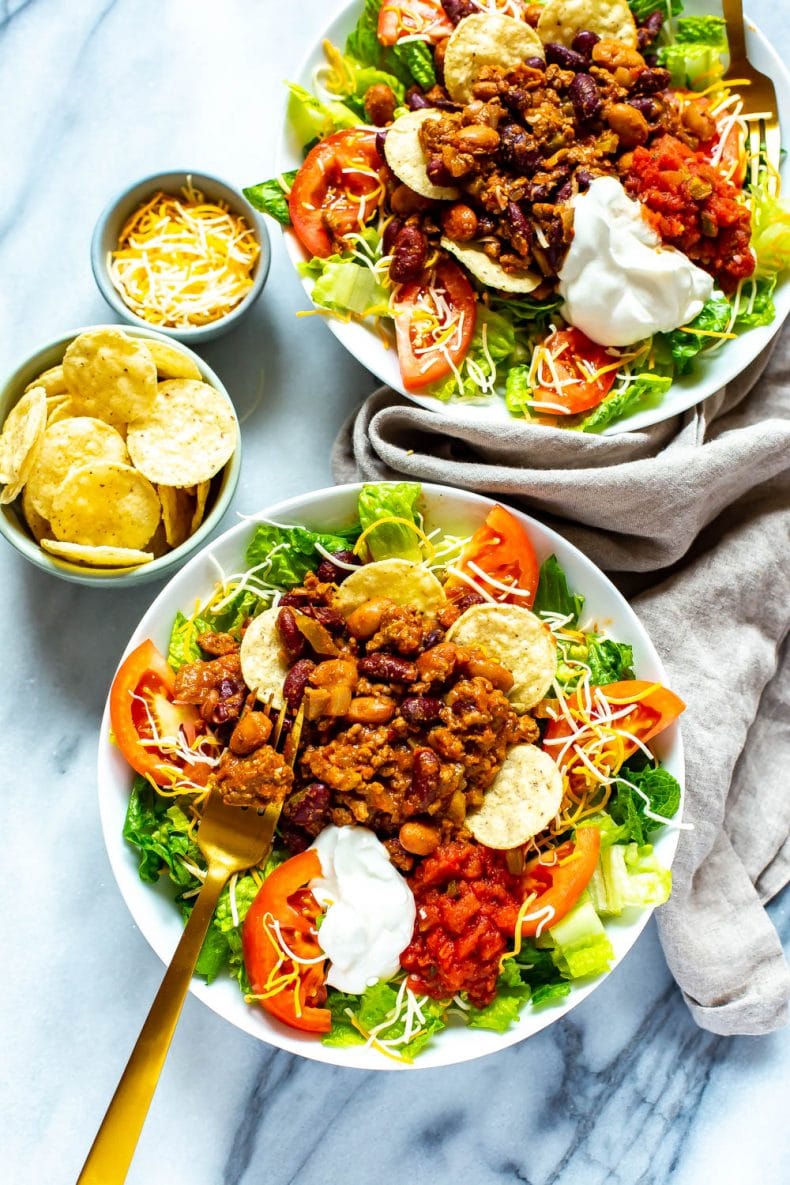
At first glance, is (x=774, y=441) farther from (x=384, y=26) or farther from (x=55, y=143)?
(x=55, y=143)

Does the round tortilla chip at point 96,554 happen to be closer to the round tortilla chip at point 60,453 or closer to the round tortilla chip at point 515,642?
the round tortilla chip at point 60,453

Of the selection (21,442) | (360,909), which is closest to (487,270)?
(21,442)

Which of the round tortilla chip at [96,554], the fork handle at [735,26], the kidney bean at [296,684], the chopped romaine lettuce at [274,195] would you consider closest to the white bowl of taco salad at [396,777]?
the kidney bean at [296,684]

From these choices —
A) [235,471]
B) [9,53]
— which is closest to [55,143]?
[9,53]

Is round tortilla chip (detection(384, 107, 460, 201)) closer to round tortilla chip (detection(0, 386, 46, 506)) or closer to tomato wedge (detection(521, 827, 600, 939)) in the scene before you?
round tortilla chip (detection(0, 386, 46, 506))

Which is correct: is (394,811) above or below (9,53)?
below

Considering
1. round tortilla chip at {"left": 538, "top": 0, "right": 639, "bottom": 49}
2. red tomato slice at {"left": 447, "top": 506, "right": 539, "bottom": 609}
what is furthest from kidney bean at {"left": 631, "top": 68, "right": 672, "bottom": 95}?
red tomato slice at {"left": 447, "top": 506, "right": 539, "bottom": 609}

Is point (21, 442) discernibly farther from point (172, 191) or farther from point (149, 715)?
point (172, 191)
